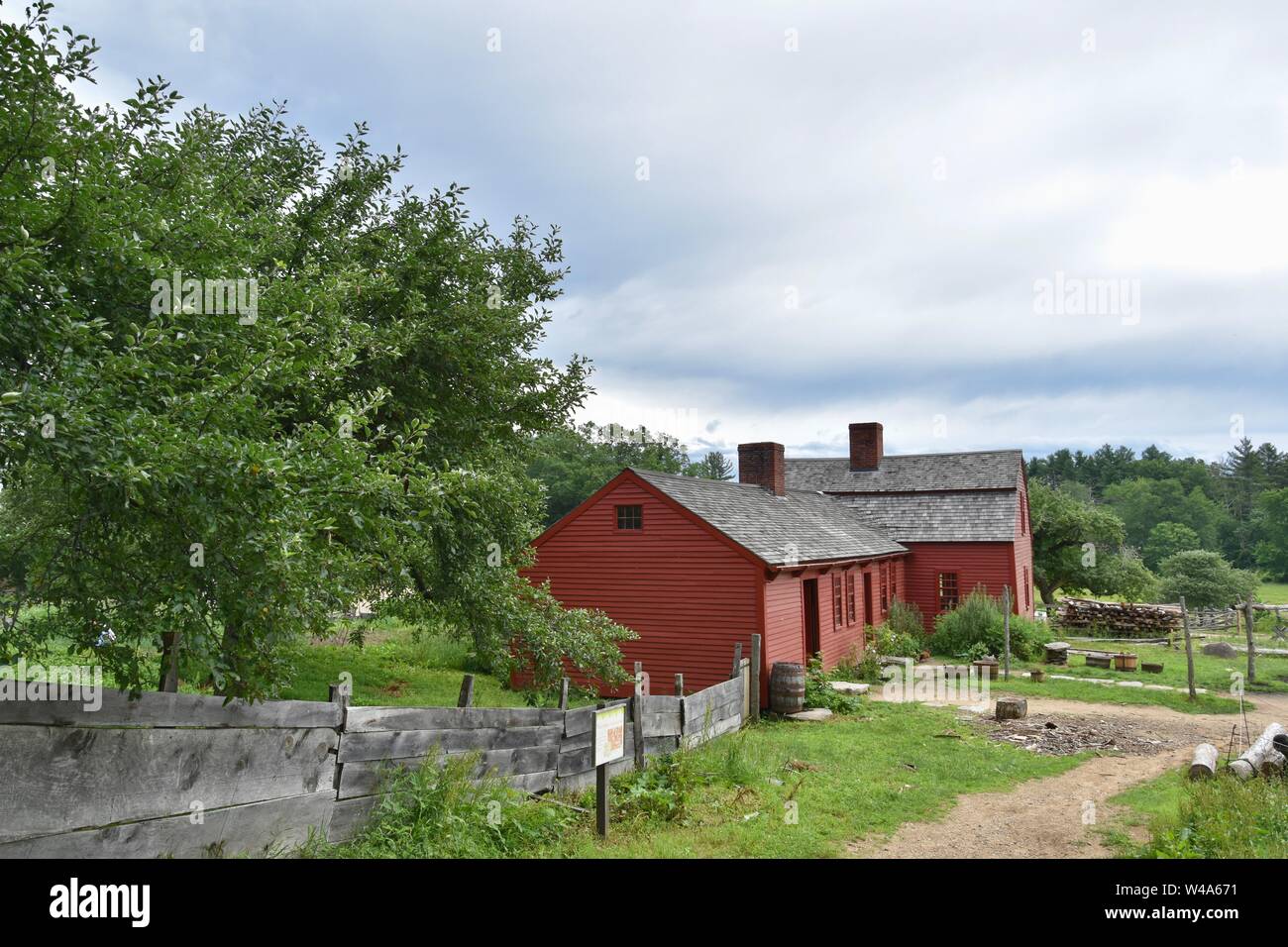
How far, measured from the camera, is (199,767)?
16.8 ft

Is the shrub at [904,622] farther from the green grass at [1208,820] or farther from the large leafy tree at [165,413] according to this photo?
the large leafy tree at [165,413]

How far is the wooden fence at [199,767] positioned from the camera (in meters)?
4.32

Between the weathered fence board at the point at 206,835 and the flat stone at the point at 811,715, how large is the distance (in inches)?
430

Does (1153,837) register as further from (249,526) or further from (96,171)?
(96,171)

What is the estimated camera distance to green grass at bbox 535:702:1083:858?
25.7 ft

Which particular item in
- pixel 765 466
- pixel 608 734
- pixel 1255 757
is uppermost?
pixel 765 466

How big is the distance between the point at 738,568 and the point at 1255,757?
9.46 metres

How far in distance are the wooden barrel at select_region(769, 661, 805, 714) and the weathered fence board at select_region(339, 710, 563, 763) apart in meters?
7.99

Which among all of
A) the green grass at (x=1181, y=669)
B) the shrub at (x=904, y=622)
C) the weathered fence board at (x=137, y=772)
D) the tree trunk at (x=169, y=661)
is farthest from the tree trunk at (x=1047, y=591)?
the tree trunk at (x=169, y=661)

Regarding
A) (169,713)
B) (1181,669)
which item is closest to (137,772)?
(169,713)

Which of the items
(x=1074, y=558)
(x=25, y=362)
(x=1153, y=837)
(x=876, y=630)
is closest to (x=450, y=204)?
(x=25, y=362)
